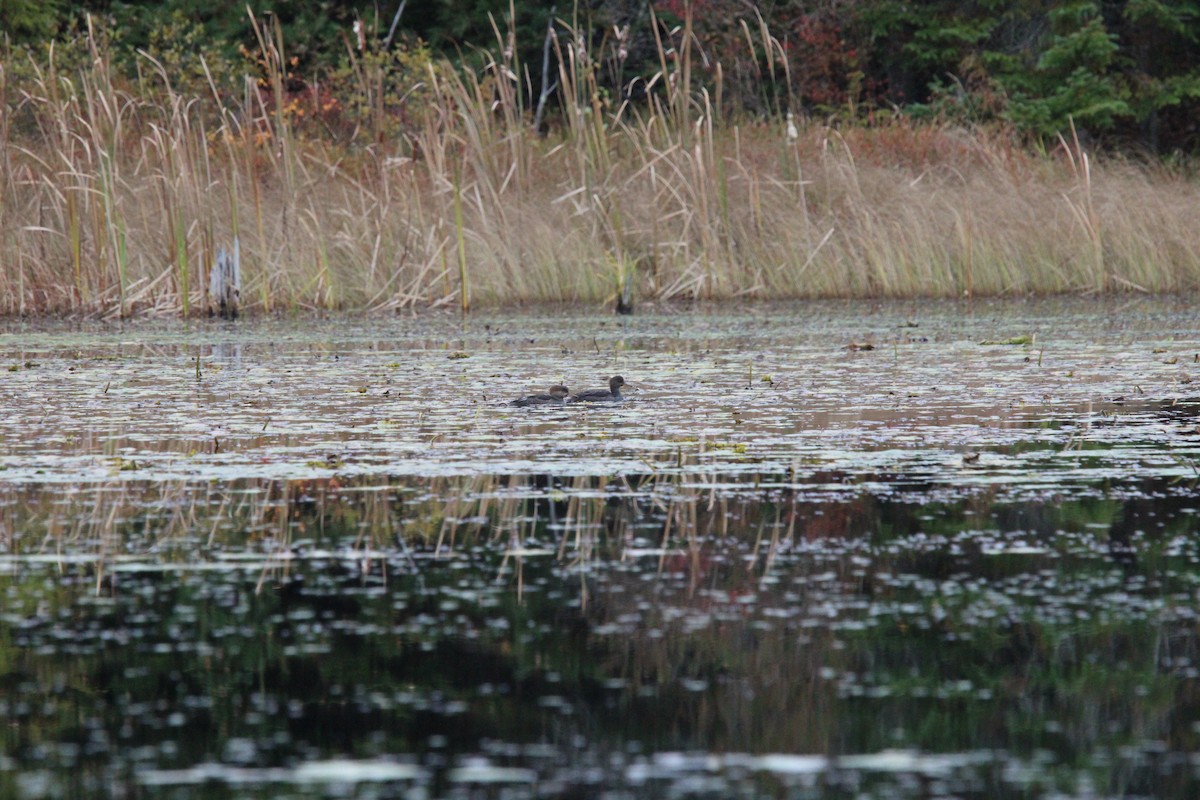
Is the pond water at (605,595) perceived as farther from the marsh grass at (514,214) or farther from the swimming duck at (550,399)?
the marsh grass at (514,214)

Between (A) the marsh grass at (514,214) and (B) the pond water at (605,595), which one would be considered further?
(A) the marsh grass at (514,214)

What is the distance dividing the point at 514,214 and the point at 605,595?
9.55 meters

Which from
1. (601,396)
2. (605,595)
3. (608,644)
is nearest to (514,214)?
(601,396)

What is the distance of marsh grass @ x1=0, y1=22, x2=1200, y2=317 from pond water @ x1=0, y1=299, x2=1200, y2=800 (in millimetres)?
4892

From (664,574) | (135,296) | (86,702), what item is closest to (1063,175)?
(135,296)

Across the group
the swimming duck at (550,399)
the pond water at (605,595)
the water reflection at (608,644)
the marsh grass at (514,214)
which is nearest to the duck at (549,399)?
the swimming duck at (550,399)

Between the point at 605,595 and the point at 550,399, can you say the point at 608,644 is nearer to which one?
the point at 605,595

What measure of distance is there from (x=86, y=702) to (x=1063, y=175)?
43.9ft

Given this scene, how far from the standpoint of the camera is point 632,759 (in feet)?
7.76

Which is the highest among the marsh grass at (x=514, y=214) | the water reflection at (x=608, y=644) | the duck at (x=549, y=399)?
the marsh grass at (x=514, y=214)

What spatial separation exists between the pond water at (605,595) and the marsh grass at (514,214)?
4.89m

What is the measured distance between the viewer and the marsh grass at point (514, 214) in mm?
11664

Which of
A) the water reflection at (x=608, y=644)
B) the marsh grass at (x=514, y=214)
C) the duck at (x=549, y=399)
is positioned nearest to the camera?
the water reflection at (x=608, y=644)

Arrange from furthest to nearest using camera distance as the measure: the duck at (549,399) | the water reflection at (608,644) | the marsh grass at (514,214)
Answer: the marsh grass at (514,214) < the duck at (549,399) < the water reflection at (608,644)
